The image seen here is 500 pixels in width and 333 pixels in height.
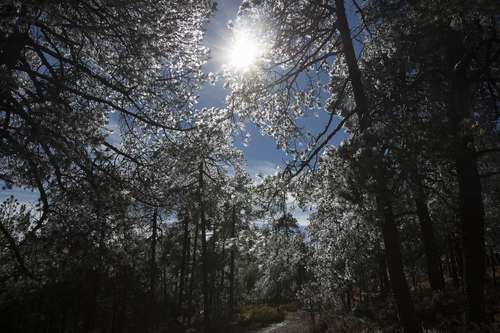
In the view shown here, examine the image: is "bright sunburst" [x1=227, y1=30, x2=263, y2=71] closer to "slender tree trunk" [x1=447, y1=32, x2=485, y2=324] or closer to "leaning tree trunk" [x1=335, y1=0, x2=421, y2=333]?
"leaning tree trunk" [x1=335, y1=0, x2=421, y2=333]

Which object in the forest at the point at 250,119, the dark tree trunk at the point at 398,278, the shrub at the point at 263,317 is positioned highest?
the forest at the point at 250,119

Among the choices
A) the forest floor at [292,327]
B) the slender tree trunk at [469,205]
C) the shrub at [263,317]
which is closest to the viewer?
the slender tree trunk at [469,205]

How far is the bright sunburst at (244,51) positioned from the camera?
311 inches

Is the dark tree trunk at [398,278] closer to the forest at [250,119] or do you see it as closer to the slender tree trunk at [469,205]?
the forest at [250,119]

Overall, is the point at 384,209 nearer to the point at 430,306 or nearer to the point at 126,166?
the point at 126,166

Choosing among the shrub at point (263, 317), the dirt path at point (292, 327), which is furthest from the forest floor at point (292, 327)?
the shrub at point (263, 317)

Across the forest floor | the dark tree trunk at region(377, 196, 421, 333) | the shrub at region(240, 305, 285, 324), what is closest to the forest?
the dark tree trunk at region(377, 196, 421, 333)

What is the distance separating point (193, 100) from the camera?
6.96m

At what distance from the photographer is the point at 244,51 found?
8.02 meters

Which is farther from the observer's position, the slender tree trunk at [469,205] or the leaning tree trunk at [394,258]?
the slender tree trunk at [469,205]

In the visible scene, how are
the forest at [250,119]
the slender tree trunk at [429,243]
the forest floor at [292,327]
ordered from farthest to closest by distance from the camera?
the forest floor at [292,327]
the slender tree trunk at [429,243]
the forest at [250,119]

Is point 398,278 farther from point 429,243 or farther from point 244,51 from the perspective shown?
point 429,243

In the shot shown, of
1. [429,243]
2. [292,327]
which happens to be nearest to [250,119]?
[429,243]

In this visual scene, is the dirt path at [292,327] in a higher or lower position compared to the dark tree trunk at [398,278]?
lower
